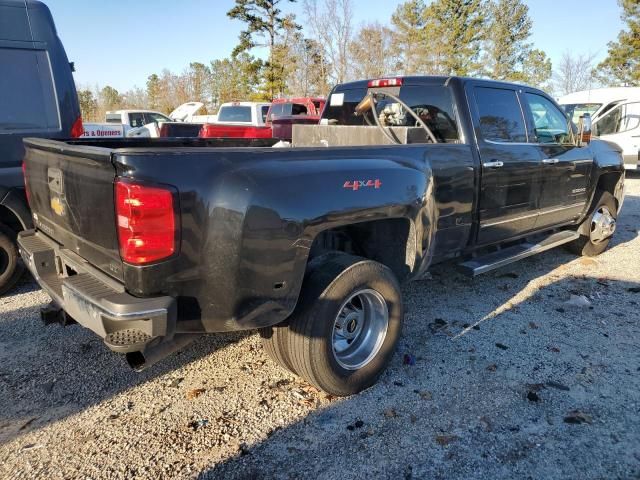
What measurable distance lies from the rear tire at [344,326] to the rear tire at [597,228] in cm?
398

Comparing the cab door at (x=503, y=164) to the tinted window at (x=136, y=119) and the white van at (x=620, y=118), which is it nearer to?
the white van at (x=620, y=118)

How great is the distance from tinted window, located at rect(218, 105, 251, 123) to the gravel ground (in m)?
13.0

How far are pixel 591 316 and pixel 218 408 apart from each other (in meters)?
3.48

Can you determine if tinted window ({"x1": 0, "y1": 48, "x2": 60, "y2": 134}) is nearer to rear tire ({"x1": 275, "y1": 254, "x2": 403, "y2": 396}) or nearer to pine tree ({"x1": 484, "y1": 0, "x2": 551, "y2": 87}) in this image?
rear tire ({"x1": 275, "y1": 254, "x2": 403, "y2": 396})

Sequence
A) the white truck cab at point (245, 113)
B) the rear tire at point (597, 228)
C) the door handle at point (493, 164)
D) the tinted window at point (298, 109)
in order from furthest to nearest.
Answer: the white truck cab at point (245, 113) < the tinted window at point (298, 109) < the rear tire at point (597, 228) < the door handle at point (493, 164)

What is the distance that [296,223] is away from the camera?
8.21 feet

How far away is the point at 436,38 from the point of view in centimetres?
3462

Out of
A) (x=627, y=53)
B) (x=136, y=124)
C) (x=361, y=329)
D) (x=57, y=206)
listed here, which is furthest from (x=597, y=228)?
(x=627, y=53)

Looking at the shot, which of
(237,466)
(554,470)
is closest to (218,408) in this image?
(237,466)

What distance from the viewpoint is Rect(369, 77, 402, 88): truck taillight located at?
435cm

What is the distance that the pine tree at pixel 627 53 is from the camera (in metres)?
28.8

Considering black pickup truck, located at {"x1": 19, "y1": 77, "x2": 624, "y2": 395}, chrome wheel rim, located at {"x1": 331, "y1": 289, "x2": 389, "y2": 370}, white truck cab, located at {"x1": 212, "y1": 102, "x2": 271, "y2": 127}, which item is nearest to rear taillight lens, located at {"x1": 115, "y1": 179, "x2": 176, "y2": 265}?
black pickup truck, located at {"x1": 19, "y1": 77, "x2": 624, "y2": 395}

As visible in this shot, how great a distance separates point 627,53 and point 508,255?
1308 inches

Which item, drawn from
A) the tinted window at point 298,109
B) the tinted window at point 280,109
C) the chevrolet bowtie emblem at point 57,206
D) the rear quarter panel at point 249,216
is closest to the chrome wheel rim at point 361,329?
the rear quarter panel at point 249,216
